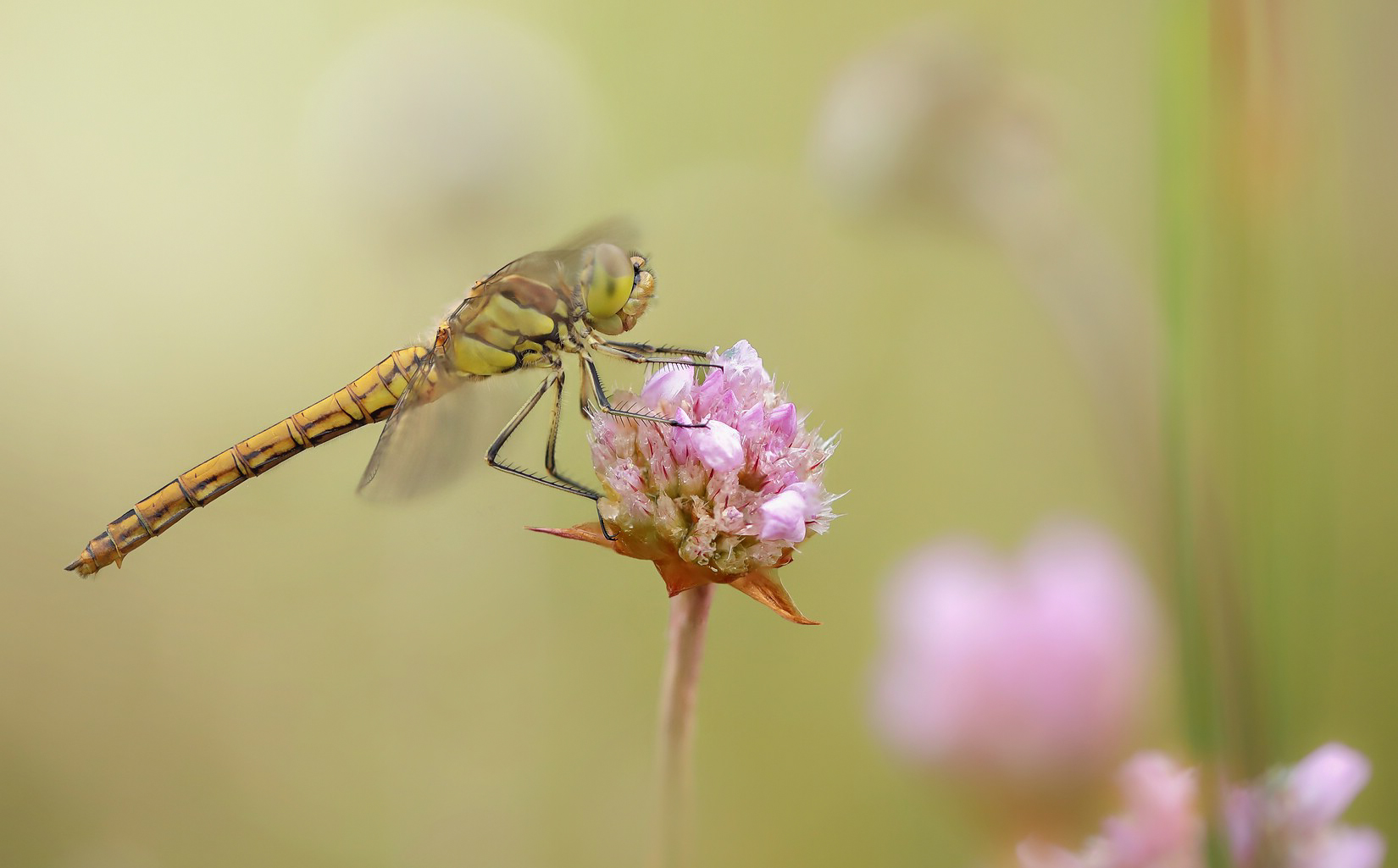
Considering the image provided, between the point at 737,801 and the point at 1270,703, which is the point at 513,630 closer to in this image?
the point at 737,801

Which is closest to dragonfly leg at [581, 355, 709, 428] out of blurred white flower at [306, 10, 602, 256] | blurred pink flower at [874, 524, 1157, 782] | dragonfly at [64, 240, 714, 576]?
dragonfly at [64, 240, 714, 576]

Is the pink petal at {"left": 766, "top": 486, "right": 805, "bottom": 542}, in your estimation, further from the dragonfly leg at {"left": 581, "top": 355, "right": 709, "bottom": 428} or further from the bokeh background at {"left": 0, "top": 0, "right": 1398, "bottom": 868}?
the bokeh background at {"left": 0, "top": 0, "right": 1398, "bottom": 868}

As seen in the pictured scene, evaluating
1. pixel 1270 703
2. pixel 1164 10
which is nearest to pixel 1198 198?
pixel 1164 10

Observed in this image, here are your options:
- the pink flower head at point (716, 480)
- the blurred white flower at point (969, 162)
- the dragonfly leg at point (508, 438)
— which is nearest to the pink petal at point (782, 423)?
the pink flower head at point (716, 480)

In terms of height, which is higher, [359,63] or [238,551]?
[359,63]

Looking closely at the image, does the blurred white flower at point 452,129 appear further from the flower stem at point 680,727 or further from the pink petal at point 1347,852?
the pink petal at point 1347,852

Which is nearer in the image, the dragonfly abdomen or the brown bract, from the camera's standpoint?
the brown bract
